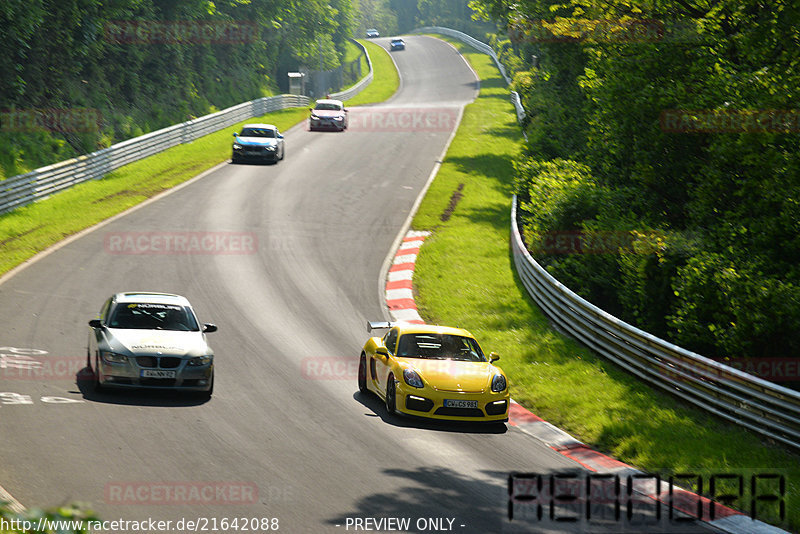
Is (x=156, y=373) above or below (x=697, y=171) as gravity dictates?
below

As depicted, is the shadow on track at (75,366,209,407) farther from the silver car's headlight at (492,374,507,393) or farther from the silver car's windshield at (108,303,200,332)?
the silver car's headlight at (492,374,507,393)

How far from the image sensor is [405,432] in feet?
42.4

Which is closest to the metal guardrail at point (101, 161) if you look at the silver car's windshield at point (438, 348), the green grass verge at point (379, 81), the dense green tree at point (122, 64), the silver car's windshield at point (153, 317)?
the dense green tree at point (122, 64)

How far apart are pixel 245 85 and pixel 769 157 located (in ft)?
160

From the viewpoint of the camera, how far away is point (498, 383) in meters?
13.7

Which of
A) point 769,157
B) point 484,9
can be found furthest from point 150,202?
point 484,9

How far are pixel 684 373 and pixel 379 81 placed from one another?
74.4 meters

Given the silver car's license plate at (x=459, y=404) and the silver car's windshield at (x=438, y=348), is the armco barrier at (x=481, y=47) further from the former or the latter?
the silver car's license plate at (x=459, y=404)

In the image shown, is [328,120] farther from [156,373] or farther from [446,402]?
[446,402]

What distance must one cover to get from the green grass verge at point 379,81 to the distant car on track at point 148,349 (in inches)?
2128

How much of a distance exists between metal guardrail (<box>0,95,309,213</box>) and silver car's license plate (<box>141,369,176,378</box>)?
16444 millimetres

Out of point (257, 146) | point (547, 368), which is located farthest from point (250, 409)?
point (257, 146)

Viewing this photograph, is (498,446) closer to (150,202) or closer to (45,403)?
(45,403)

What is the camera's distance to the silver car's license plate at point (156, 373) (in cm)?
1318
